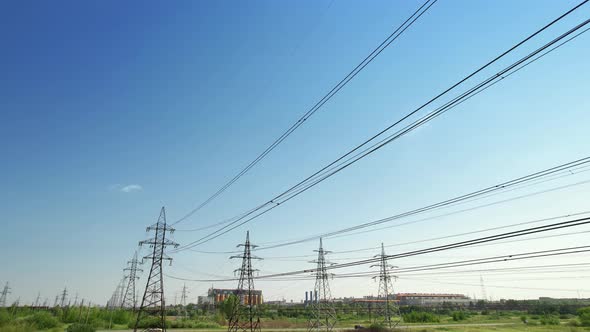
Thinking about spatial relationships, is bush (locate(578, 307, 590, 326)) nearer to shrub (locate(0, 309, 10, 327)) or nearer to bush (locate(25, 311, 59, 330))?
shrub (locate(0, 309, 10, 327))

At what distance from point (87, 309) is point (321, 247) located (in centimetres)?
5240

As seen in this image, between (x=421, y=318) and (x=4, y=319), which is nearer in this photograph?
(x=4, y=319)

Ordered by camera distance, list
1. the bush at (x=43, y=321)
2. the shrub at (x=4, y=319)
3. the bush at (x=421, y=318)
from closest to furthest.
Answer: the shrub at (x=4, y=319)
the bush at (x=43, y=321)
the bush at (x=421, y=318)

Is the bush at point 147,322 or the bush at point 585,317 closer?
the bush at point 147,322

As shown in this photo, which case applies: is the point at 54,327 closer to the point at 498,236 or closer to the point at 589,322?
the point at 498,236

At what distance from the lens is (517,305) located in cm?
15475

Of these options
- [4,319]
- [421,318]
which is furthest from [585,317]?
[4,319]

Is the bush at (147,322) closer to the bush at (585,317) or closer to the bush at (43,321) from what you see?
the bush at (43,321)

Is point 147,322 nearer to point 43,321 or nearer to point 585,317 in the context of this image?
point 43,321

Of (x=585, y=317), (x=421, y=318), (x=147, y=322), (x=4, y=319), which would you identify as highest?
(x=4, y=319)

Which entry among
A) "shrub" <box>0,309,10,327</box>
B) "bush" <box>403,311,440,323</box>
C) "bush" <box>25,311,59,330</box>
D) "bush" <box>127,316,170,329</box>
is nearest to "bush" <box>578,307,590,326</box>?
"bush" <box>403,311,440,323</box>

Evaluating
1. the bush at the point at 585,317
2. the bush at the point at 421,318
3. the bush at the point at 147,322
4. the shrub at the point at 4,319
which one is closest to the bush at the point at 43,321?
the shrub at the point at 4,319

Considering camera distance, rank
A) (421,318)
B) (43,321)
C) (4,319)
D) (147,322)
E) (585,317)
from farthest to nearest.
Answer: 1. (421,318)
2. (585,317)
3. (147,322)
4. (43,321)
5. (4,319)

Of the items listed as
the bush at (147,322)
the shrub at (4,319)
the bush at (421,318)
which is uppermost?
the shrub at (4,319)
